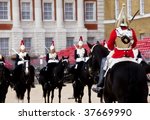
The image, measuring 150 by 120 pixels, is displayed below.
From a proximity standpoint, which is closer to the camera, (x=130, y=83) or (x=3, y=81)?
(x=130, y=83)

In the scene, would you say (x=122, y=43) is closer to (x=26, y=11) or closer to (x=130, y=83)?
(x=130, y=83)

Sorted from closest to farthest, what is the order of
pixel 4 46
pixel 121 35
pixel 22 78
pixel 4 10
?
1. pixel 121 35
2. pixel 22 78
3. pixel 4 46
4. pixel 4 10

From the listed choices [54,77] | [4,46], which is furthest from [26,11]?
[54,77]

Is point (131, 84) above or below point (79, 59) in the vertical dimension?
above

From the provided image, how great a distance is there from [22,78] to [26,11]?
27527mm

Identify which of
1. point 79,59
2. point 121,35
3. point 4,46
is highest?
point 121,35

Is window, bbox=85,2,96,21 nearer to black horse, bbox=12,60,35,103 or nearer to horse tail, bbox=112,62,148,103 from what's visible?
black horse, bbox=12,60,35,103

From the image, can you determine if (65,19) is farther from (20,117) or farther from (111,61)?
(20,117)

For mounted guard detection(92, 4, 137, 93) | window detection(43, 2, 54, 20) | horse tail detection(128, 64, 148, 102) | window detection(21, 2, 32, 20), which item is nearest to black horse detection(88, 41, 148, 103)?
horse tail detection(128, 64, 148, 102)

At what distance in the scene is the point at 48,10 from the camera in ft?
148

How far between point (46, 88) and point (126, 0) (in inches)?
991

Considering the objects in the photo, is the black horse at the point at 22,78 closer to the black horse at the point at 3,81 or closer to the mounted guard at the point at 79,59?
the black horse at the point at 3,81

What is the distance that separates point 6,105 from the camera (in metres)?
7.39

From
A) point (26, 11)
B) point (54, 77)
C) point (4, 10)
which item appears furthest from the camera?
point (26, 11)
